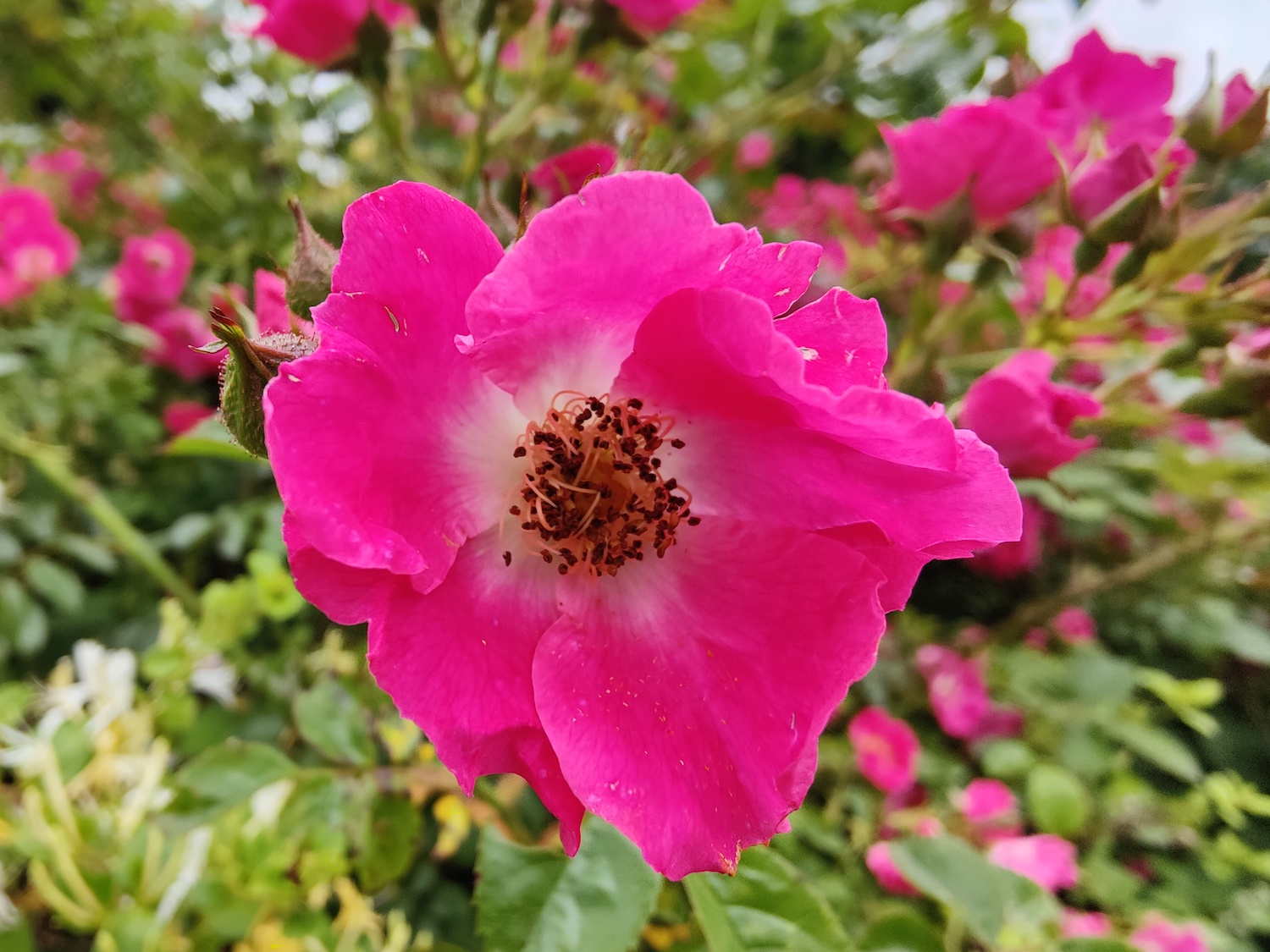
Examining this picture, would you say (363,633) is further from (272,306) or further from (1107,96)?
(1107,96)

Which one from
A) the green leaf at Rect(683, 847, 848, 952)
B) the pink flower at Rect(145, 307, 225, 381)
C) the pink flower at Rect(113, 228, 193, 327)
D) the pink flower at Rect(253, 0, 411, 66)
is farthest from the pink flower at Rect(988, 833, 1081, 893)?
the pink flower at Rect(113, 228, 193, 327)

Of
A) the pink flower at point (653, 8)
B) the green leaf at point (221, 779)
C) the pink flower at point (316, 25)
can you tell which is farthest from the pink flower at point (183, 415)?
the pink flower at point (653, 8)

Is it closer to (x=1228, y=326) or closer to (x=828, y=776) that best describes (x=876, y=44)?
(x=1228, y=326)

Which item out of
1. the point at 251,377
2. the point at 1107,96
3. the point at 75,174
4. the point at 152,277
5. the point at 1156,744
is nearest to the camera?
the point at 251,377

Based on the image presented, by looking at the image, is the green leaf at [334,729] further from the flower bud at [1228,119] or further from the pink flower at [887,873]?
the flower bud at [1228,119]

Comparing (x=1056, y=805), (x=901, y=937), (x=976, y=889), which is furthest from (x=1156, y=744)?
(x=901, y=937)
